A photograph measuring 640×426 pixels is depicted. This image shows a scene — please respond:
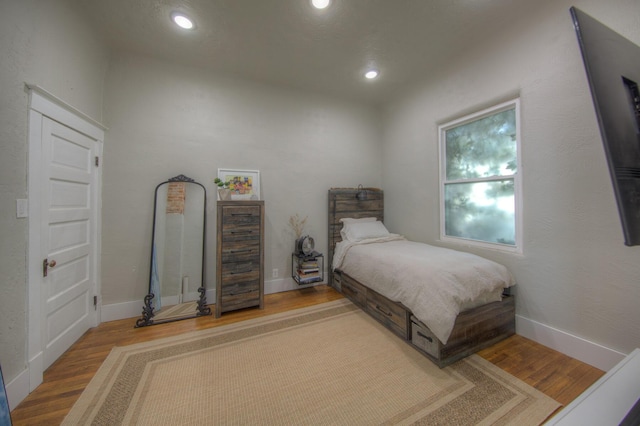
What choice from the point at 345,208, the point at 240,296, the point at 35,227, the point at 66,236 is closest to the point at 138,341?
the point at 240,296

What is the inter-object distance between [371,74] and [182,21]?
6.96ft

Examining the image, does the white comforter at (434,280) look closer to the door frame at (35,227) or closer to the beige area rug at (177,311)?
the beige area rug at (177,311)

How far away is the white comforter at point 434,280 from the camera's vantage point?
1685 mm

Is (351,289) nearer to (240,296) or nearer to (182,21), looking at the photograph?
(240,296)

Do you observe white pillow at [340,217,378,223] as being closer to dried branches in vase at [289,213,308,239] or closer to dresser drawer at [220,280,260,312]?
dried branches in vase at [289,213,308,239]

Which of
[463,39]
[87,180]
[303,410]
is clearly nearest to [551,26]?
[463,39]

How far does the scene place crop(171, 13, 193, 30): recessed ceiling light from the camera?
201 cm

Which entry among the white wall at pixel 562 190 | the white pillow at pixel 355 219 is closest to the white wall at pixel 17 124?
the white pillow at pixel 355 219

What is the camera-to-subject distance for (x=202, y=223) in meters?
2.75

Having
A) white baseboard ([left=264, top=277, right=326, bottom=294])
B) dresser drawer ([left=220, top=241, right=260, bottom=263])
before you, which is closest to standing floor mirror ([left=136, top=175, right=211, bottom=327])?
dresser drawer ([left=220, top=241, right=260, bottom=263])

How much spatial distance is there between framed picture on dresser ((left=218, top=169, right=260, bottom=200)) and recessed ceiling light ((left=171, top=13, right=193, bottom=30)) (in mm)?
1426

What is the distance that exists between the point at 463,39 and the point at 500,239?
211cm

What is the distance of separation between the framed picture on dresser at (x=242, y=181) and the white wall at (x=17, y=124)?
151 cm

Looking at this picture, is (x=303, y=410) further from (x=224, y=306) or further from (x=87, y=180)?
(x=87, y=180)
